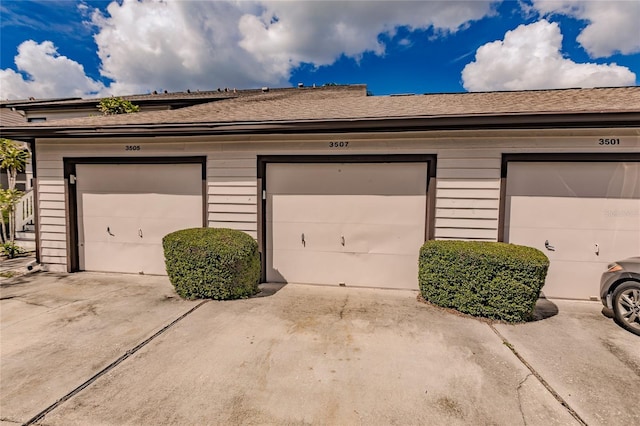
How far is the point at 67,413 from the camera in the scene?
228 cm

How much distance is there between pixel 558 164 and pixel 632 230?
5.12 feet

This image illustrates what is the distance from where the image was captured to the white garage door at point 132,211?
227 inches

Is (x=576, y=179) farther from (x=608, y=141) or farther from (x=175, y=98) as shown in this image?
(x=175, y=98)

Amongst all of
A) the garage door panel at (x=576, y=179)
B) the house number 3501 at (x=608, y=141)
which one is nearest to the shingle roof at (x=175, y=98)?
the garage door panel at (x=576, y=179)

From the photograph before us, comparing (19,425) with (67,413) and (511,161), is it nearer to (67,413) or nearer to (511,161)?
(67,413)

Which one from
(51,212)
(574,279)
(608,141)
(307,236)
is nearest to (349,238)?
(307,236)

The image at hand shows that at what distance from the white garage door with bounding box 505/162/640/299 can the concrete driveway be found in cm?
57

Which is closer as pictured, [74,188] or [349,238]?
[349,238]

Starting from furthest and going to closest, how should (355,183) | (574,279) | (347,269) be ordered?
(347,269), (355,183), (574,279)

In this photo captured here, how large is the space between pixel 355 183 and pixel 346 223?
75cm

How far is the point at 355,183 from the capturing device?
207 inches

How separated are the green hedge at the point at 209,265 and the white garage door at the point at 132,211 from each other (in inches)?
46.9

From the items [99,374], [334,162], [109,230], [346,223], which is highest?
[334,162]

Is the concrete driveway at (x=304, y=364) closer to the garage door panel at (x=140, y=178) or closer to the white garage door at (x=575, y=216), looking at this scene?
the white garage door at (x=575, y=216)
